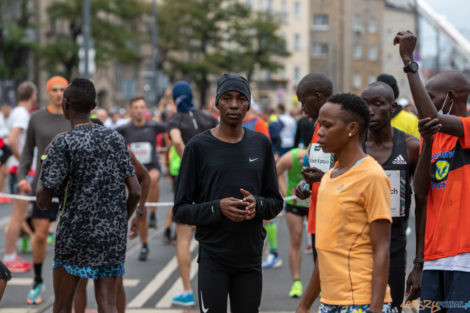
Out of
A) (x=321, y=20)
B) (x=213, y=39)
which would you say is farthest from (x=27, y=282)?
(x=213, y=39)

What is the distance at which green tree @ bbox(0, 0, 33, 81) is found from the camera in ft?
150

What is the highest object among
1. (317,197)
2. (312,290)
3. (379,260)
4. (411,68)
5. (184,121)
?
(411,68)

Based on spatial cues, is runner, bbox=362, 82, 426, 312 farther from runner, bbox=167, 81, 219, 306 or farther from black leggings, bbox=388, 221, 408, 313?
runner, bbox=167, 81, 219, 306

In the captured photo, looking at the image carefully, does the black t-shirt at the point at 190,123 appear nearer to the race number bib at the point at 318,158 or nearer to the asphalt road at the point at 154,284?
the asphalt road at the point at 154,284

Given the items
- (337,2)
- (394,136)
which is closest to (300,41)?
(337,2)

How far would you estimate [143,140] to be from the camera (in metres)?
10.9

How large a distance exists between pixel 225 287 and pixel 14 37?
43.4 metres

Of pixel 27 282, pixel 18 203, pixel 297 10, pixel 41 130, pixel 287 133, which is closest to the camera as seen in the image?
pixel 41 130

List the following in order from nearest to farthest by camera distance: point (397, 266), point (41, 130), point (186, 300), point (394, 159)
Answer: point (397, 266), point (394, 159), point (41, 130), point (186, 300)

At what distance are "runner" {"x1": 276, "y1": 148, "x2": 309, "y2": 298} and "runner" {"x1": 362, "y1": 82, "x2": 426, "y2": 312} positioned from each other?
116 inches

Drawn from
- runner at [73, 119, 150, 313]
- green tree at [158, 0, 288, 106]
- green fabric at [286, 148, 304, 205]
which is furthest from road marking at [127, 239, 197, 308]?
green tree at [158, 0, 288, 106]

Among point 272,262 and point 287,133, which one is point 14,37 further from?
point 272,262

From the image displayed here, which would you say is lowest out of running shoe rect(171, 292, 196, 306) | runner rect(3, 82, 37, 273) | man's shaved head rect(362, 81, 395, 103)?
running shoe rect(171, 292, 196, 306)

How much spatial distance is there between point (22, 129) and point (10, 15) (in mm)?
40888
